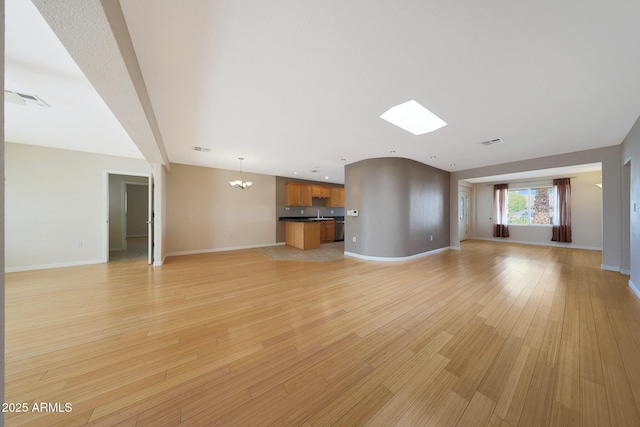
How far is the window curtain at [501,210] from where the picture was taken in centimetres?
764

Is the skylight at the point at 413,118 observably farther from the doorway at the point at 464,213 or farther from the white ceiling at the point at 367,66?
the doorway at the point at 464,213

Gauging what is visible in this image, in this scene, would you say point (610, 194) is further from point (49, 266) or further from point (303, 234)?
point (49, 266)

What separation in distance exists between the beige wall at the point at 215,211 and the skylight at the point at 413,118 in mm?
5120

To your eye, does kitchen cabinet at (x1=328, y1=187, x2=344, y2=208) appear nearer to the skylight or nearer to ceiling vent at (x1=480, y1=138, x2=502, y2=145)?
the skylight

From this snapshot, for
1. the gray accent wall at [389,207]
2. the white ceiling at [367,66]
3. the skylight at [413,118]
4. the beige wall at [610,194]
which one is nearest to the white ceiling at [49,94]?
the white ceiling at [367,66]

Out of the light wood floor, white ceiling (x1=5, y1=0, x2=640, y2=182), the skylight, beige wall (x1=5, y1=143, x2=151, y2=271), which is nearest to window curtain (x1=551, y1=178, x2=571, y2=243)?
white ceiling (x1=5, y1=0, x2=640, y2=182)

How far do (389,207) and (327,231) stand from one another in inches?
132

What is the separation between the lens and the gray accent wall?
16.1 feet

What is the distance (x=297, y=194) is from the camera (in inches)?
290

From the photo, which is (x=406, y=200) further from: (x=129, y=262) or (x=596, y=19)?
(x=129, y=262)

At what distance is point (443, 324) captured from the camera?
210 cm

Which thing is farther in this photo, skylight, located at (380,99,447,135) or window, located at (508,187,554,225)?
window, located at (508,187,554,225)

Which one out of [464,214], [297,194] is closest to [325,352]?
[297,194]

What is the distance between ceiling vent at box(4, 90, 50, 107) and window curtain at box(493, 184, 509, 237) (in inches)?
453
